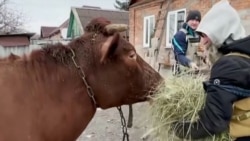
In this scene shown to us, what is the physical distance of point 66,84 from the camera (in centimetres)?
206

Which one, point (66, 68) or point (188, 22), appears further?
point (188, 22)

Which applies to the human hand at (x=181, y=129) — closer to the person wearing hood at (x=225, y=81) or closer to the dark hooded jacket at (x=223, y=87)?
the person wearing hood at (x=225, y=81)

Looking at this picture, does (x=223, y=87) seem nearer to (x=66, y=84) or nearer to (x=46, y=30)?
(x=66, y=84)

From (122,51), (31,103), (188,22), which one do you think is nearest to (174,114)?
(122,51)

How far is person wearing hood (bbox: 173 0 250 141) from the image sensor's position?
5.57 feet

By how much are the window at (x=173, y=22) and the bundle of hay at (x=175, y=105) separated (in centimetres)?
994

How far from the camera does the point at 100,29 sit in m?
2.17

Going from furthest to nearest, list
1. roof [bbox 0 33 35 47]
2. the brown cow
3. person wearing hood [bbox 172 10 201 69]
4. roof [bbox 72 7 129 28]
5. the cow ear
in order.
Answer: roof [bbox 72 7 129 28], roof [bbox 0 33 35 47], person wearing hood [bbox 172 10 201 69], the cow ear, the brown cow

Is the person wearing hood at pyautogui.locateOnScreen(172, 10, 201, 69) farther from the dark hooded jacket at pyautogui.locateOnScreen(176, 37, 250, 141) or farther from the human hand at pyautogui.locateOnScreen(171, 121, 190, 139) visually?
the dark hooded jacket at pyautogui.locateOnScreen(176, 37, 250, 141)

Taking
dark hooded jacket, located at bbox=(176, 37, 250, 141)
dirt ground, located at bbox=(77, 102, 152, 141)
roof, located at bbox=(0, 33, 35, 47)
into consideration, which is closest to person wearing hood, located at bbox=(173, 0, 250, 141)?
dark hooded jacket, located at bbox=(176, 37, 250, 141)

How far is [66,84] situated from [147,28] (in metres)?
13.0

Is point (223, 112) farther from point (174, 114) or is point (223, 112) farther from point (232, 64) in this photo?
point (174, 114)

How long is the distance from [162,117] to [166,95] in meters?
0.14

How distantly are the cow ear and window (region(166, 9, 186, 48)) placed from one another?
33.0 feet
